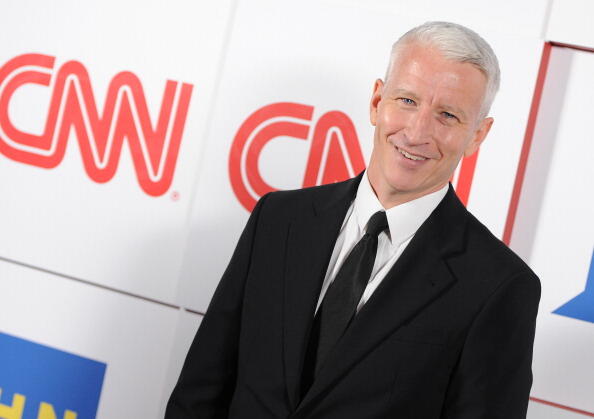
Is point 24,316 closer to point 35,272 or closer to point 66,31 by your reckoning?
point 35,272

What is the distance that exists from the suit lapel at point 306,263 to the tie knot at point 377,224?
84 millimetres

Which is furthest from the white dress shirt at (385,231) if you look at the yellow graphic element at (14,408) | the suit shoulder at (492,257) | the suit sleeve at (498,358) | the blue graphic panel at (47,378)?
the yellow graphic element at (14,408)

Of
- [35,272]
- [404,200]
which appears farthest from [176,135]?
[404,200]

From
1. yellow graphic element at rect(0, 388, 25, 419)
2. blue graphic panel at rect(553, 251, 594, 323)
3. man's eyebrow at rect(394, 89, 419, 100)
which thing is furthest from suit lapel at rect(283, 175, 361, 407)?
yellow graphic element at rect(0, 388, 25, 419)

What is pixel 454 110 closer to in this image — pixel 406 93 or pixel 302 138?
pixel 406 93

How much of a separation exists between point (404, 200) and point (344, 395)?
41 cm

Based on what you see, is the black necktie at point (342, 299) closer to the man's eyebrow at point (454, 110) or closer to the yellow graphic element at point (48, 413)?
the man's eyebrow at point (454, 110)

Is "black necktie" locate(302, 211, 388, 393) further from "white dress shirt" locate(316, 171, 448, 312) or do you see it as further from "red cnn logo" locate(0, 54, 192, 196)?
"red cnn logo" locate(0, 54, 192, 196)

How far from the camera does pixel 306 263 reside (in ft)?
4.99

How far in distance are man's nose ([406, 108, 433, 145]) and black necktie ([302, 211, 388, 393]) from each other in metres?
0.16

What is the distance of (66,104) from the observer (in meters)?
2.35

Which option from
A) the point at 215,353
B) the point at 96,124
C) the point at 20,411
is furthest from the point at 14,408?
the point at 215,353

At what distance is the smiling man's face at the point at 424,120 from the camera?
4.70 feet

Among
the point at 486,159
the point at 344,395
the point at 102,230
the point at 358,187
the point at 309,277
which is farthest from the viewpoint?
the point at 102,230
